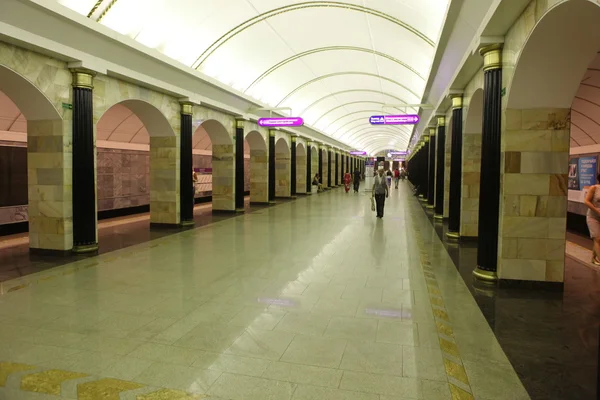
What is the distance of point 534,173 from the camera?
5582 mm

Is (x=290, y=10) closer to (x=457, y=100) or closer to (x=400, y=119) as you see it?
(x=457, y=100)

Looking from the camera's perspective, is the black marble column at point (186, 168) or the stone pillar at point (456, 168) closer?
the stone pillar at point (456, 168)

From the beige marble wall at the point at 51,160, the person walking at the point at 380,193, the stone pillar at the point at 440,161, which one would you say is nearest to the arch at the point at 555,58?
the stone pillar at the point at 440,161

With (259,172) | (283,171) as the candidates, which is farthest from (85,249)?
(283,171)

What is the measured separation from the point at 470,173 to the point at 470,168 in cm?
12

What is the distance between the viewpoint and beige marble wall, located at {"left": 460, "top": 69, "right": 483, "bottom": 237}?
30.0 ft

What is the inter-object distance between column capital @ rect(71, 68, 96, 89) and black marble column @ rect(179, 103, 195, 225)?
374 centimetres

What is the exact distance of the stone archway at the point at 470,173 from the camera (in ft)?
30.6

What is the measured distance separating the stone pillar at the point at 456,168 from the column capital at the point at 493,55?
3.54m

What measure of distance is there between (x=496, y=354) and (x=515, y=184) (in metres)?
2.87

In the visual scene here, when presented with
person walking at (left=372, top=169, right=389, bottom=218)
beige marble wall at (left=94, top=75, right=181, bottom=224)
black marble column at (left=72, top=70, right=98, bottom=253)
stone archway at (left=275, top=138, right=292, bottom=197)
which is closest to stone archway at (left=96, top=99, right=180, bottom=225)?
beige marble wall at (left=94, top=75, right=181, bottom=224)

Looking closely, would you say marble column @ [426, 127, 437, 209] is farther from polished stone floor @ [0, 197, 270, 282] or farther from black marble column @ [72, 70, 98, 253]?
black marble column @ [72, 70, 98, 253]

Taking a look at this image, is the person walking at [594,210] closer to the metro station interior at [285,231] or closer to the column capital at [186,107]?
the metro station interior at [285,231]

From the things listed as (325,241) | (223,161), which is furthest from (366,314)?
(223,161)
